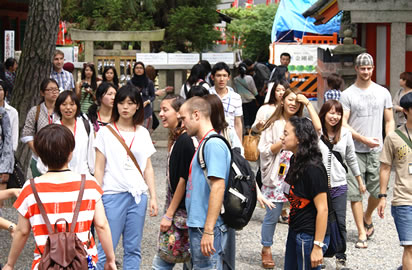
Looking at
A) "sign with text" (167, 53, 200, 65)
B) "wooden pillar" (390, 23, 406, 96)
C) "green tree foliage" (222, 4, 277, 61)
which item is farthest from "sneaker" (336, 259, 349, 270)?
"green tree foliage" (222, 4, 277, 61)

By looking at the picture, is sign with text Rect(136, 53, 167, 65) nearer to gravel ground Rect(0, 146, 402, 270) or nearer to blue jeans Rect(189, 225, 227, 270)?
gravel ground Rect(0, 146, 402, 270)

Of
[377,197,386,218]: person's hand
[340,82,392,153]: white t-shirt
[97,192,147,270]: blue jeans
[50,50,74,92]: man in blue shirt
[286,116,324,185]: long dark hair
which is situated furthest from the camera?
[50,50,74,92]: man in blue shirt

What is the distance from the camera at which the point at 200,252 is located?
483 cm

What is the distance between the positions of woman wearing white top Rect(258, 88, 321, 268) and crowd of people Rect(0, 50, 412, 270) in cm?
1

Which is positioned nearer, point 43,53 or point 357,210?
point 357,210

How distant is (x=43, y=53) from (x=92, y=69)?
2.87 metres

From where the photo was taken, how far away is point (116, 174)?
224 inches

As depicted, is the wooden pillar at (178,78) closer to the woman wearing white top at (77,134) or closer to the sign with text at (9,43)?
the sign with text at (9,43)

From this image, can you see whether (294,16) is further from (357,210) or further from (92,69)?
(357,210)

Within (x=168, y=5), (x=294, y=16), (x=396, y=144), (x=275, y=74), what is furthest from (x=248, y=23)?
(x=396, y=144)

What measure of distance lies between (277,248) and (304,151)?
2921mm

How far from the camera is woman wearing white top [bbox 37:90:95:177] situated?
6.33 meters

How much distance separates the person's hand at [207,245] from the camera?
4.67 metres

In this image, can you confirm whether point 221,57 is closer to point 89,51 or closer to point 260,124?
point 89,51
